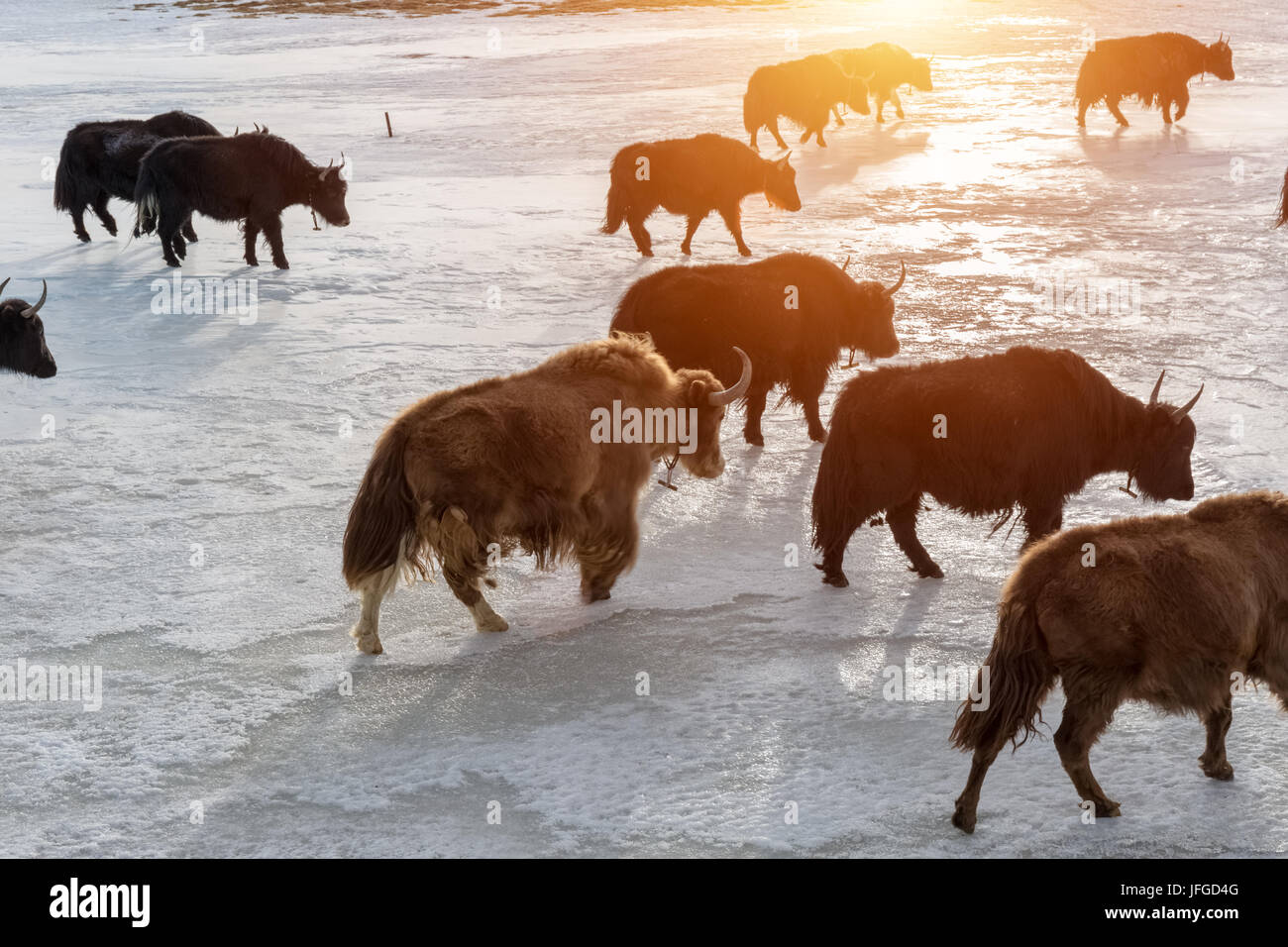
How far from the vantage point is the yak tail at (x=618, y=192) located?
12875mm

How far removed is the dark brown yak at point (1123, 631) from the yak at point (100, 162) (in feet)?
36.1

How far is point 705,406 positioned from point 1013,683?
2.86 meters

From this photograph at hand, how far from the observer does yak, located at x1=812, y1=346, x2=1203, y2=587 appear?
251 inches

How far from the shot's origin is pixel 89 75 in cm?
2853

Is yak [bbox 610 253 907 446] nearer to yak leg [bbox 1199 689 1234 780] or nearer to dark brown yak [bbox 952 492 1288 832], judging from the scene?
dark brown yak [bbox 952 492 1288 832]

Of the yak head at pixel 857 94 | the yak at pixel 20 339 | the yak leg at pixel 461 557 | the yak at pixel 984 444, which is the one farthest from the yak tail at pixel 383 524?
the yak head at pixel 857 94

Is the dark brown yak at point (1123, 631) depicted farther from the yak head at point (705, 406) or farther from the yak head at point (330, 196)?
the yak head at point (330, 196)

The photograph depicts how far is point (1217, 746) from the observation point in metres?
4.75

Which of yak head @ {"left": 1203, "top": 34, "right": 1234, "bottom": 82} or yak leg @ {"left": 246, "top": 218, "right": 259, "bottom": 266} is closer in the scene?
yak leg @ {"left": 246, "top": 218, "right": 259, "bottom": 266}

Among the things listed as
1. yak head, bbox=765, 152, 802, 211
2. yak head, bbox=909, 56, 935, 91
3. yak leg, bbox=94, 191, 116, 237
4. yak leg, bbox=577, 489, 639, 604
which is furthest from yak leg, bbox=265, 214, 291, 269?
yak head, bbox=909, 56, 935, 91

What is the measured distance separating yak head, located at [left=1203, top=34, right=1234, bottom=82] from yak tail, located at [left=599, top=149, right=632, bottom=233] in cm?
1257

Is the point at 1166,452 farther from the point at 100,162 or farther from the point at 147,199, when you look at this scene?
the point at 100,162

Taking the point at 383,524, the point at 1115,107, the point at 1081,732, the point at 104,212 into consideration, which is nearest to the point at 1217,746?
the point at 1081,732

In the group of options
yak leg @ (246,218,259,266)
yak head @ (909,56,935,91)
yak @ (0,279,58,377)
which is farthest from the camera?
yak head @ (909,56,935,91)
